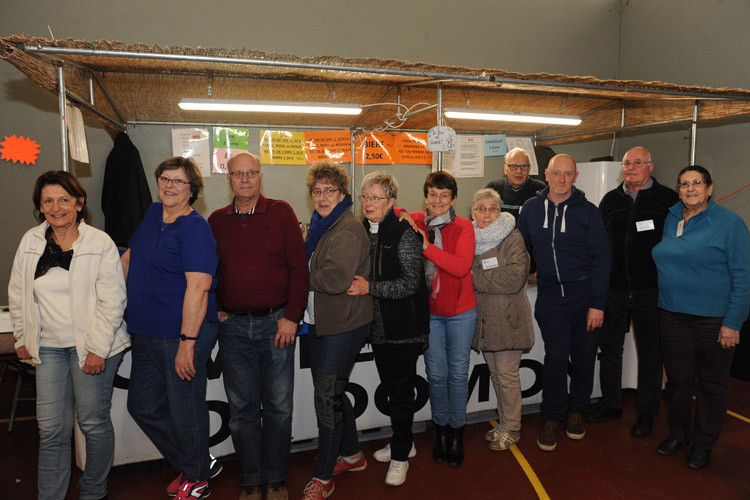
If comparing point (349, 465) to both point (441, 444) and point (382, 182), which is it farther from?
point (382, 182)

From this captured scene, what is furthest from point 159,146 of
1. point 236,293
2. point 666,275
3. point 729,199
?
point 729,199

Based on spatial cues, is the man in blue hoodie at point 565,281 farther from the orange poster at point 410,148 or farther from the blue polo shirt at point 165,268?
the orange poster at point 410,148

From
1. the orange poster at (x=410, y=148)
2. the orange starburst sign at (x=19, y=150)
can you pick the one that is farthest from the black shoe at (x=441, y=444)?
the orange starburst sign at (x=19, y=150)

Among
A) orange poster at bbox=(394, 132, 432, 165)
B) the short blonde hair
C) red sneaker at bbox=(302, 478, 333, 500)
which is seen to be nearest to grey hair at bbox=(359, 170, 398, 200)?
the short blonde hair

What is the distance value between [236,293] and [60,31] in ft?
12.2

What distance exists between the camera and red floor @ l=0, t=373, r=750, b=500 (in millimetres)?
2404

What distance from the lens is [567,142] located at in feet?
18.6

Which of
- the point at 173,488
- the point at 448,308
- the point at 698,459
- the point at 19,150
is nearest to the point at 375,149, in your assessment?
the point at 448,308

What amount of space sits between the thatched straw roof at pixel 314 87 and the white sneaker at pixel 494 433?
7.61 feet

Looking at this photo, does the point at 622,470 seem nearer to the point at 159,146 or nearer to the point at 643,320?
the point at 643,320

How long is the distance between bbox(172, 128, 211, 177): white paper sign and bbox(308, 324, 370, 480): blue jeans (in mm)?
3053

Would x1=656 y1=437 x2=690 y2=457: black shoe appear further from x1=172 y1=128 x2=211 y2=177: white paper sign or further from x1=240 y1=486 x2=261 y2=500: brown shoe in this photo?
x1=172 y1=128 x2=211 y2=177: white paper sign

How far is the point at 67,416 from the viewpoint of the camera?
81.7 inches

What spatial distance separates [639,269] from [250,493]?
2.79 meters
